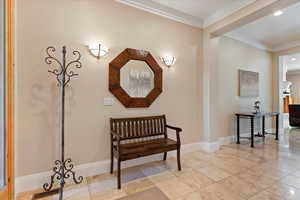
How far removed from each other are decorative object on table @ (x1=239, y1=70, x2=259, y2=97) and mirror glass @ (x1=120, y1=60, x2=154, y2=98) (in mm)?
2981

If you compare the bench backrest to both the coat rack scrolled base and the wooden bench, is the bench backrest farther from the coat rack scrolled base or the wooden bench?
the coat rack scrolled base

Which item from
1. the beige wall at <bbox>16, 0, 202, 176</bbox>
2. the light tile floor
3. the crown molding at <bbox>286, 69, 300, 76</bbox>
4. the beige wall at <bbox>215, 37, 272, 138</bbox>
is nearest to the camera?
the light tile floor

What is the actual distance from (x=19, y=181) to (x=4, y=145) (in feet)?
3.50

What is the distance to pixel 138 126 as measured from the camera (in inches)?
106

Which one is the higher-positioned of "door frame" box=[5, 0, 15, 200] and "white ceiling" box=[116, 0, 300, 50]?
"white ceiling" box=[116, 0, 300, 50]

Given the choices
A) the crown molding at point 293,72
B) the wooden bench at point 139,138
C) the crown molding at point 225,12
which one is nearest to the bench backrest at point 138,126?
the wooden bench at point 139,138

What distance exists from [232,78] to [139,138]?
10.4 feet

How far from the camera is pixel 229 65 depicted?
4184mm

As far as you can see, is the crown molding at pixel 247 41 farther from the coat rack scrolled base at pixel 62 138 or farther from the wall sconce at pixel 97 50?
the coat rack scrolled base at pixel 62 138

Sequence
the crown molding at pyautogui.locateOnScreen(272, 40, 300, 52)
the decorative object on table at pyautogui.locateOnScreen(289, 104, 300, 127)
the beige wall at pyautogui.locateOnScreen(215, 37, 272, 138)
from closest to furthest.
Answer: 1. the beige wall at pyautogui.locateOnScreen(215, 37, 272, 138)
2. the crown molding at pyautogui.locateOnScreen(272, 40, 300, 52)
3. the decorative object on table at pyautogui.locateOnScreen(289, 104, 300, 127)

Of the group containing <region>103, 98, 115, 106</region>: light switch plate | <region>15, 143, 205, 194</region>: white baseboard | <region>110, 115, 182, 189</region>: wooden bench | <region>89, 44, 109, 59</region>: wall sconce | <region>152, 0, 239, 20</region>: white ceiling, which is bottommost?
<region>15, 143, 205, 194</region>: white baseboard

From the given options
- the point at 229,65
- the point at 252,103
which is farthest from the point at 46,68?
the point at 252,103

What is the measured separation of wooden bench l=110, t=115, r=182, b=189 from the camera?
220 cm

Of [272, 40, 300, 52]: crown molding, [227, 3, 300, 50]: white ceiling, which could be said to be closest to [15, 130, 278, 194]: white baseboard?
[227, 3, 300, 50]: white ceiling
